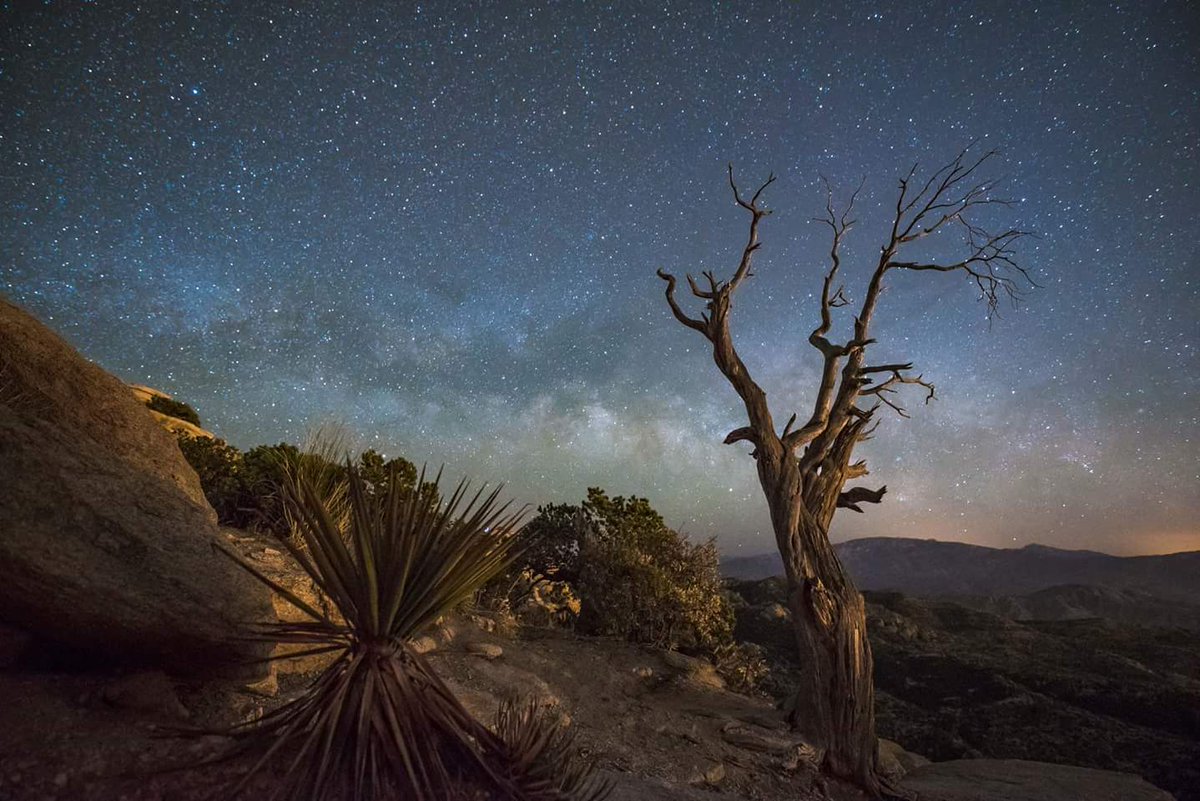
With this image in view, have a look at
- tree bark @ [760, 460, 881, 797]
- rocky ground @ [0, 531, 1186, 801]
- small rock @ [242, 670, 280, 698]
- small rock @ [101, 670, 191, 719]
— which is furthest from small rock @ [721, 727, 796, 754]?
small rock @ [101, 670, 191, 719]

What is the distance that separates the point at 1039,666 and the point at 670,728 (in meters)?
19.3

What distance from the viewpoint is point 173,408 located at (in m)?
13.4

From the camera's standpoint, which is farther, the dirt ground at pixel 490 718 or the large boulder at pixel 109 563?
the large boulder at pixel 109 563

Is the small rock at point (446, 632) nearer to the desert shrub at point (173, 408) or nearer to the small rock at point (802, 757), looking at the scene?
the small rock at point (802, 757)

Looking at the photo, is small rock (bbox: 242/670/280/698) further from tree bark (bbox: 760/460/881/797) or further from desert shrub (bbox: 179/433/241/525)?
tree bark (bbox: 760/460/881/797)

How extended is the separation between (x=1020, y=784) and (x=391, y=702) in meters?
9.41

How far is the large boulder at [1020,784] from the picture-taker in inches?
268

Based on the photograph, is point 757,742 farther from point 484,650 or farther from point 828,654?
point 484,650

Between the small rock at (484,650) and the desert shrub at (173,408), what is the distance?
1029cm

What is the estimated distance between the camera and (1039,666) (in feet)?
60.1

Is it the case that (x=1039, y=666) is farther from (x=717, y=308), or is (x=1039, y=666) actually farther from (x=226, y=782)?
(x=226, y=782)

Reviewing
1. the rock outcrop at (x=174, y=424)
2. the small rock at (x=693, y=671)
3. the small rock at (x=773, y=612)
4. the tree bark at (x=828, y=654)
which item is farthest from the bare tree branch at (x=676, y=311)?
the small rock at (x=773, y=612)

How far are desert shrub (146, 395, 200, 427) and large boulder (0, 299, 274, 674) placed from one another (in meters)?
11.2

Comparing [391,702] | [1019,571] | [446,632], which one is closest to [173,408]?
[446,632]
